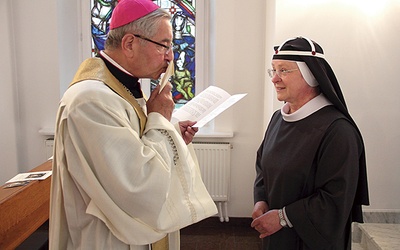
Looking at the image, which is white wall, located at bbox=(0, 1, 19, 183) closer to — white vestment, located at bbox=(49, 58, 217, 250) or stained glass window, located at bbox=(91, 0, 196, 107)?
stained glass window, located at bbox=(91, 0, 196, 107)

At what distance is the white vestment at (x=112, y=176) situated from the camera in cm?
113

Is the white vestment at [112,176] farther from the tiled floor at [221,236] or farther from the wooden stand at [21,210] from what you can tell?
the tiled floor at [221,236]

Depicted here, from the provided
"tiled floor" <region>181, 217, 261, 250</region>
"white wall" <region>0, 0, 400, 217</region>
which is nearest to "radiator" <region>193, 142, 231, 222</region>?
"white wall" <region>0, 0, 400, 217</region>

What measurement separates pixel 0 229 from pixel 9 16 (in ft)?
9.01

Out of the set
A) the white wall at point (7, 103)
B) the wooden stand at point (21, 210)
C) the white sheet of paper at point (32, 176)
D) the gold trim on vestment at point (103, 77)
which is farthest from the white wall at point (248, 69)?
the gold trim on vestment at point (103, 77)

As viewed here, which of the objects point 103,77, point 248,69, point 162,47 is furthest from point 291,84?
point 248,69

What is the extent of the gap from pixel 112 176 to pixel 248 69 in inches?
110

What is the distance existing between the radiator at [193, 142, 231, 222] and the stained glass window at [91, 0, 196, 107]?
0.75 meters

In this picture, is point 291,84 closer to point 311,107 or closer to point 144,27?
point 311,107

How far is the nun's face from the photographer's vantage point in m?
Answer: 1.77

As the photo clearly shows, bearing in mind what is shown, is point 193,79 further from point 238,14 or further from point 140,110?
point 140,110

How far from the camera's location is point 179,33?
13.3 feet

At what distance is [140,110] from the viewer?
1.41 meters

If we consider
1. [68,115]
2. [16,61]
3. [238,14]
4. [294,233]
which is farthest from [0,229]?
[238,14]
